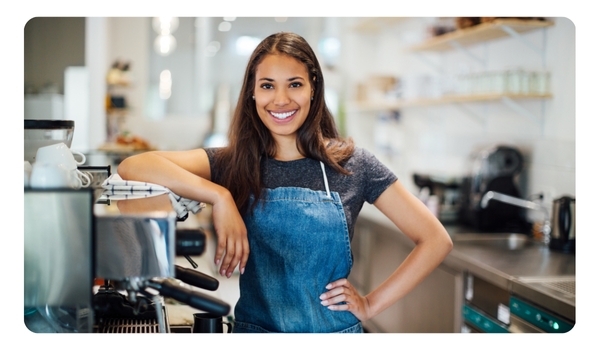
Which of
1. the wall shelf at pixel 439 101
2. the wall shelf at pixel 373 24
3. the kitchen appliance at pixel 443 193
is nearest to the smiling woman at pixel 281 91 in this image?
the wall shelf at pixel 439 101

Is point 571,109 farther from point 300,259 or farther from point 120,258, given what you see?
point 120,258

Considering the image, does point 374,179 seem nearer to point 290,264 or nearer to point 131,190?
point 290,264

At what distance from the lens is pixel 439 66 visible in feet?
11.1

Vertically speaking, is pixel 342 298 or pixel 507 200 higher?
pixel 507 200

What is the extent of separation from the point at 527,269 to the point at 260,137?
1.18 m

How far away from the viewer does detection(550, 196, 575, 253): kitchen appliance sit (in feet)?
6.44

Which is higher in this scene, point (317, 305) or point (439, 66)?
point (439, 66)

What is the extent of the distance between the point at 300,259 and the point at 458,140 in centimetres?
228

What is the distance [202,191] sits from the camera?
101cm

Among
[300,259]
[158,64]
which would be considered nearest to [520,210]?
[300,259]

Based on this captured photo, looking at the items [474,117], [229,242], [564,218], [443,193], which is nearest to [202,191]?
[229,242]

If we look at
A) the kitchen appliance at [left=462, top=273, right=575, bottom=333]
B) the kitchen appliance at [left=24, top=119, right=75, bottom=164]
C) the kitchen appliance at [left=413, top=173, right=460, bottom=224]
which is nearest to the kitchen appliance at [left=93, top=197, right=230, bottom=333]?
the kitchen appliance at [left=24, top=119, right=75, bottom=164]

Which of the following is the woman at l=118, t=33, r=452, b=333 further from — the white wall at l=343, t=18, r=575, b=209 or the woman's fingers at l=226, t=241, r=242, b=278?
the white wall at l=343, t=18, r=575, b=209

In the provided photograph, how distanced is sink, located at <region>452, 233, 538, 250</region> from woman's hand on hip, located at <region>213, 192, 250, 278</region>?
152 centimetres
